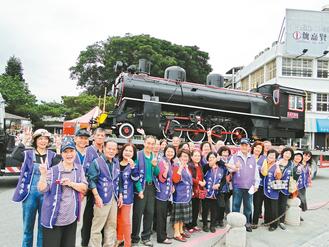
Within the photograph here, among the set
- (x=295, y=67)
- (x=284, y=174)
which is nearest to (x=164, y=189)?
(x=284, y=174)

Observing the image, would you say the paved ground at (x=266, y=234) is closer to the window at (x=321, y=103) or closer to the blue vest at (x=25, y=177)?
the blue vest at (x=25, y=177)

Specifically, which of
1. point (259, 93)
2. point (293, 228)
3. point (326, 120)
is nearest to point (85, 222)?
point (293, 228)

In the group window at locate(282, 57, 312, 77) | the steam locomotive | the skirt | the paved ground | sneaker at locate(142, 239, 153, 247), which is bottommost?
the paved ground

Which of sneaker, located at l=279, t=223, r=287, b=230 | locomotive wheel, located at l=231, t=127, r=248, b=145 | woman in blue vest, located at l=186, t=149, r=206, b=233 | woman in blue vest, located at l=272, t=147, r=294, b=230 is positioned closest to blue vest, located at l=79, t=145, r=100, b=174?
woman in blue vest, located at l=186, t=149, r=206, b=233

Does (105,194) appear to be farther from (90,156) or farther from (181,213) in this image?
(181,213)

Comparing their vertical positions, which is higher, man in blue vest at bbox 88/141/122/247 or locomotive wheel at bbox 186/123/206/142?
locomotive wheel at bbox 186/123/206/142

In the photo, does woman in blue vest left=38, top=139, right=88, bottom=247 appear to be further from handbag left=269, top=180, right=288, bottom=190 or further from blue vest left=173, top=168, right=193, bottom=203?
handbag left=269, top=180, right=288, bottom=190

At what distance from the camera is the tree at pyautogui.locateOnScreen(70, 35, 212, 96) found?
2597cm

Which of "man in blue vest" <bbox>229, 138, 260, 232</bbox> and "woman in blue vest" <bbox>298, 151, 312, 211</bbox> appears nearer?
"man in blue vest" <bbox>229, 138, 260, 232</bbox>

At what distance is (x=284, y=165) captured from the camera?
5512mm

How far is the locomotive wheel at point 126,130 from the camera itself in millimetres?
8477

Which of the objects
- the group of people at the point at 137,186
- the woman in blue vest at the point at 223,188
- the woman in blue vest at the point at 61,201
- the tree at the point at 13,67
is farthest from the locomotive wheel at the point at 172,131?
the tree at the point at 13,67

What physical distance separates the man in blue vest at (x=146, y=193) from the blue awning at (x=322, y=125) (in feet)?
73.5

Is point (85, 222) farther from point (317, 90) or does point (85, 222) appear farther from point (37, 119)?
point (37, 119)
